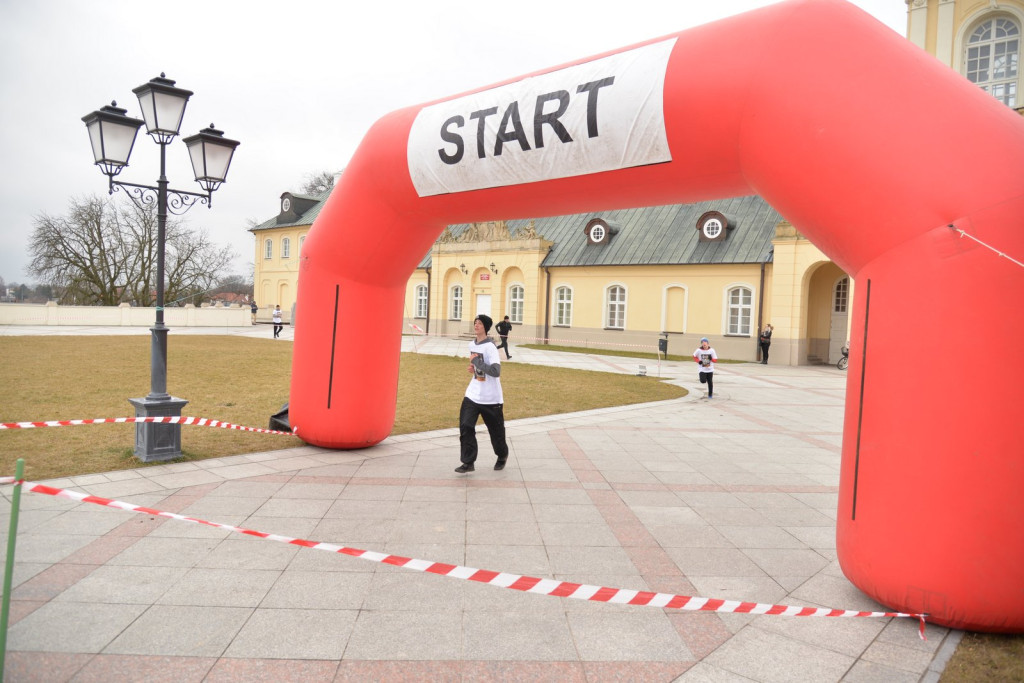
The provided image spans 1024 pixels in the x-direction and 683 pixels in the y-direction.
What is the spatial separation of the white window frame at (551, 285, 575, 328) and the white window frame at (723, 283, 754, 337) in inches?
326

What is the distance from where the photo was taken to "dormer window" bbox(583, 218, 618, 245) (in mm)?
32344

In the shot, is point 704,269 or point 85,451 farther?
point 704,269

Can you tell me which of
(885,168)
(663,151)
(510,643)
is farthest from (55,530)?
(885,168)

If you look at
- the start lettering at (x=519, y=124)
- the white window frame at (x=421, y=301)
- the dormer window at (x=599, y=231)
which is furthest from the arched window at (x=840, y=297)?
the start lettering at (x=519, y=124)

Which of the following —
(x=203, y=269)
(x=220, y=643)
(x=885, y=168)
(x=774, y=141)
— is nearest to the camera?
(x=220, y=643)

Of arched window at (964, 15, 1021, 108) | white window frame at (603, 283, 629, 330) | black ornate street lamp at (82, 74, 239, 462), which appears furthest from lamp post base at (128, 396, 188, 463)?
arched window at (964, 15, 1021, 108)

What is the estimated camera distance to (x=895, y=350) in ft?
12.3

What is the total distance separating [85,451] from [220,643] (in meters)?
5.46

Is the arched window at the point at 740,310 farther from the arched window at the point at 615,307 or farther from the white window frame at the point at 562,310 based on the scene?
the white window frame at the point at 562,310

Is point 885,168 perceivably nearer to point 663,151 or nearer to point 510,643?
point 663,151

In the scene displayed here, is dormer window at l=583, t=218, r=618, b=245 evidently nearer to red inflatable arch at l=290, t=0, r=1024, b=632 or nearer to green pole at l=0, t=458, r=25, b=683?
red inflatable arch at l=290, t=0, r=1024, b=632

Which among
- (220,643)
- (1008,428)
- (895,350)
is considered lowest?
(220,643)

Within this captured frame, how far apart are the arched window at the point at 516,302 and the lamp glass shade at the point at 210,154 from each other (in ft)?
89.9

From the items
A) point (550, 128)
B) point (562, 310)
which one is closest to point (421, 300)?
point (562, 310)
